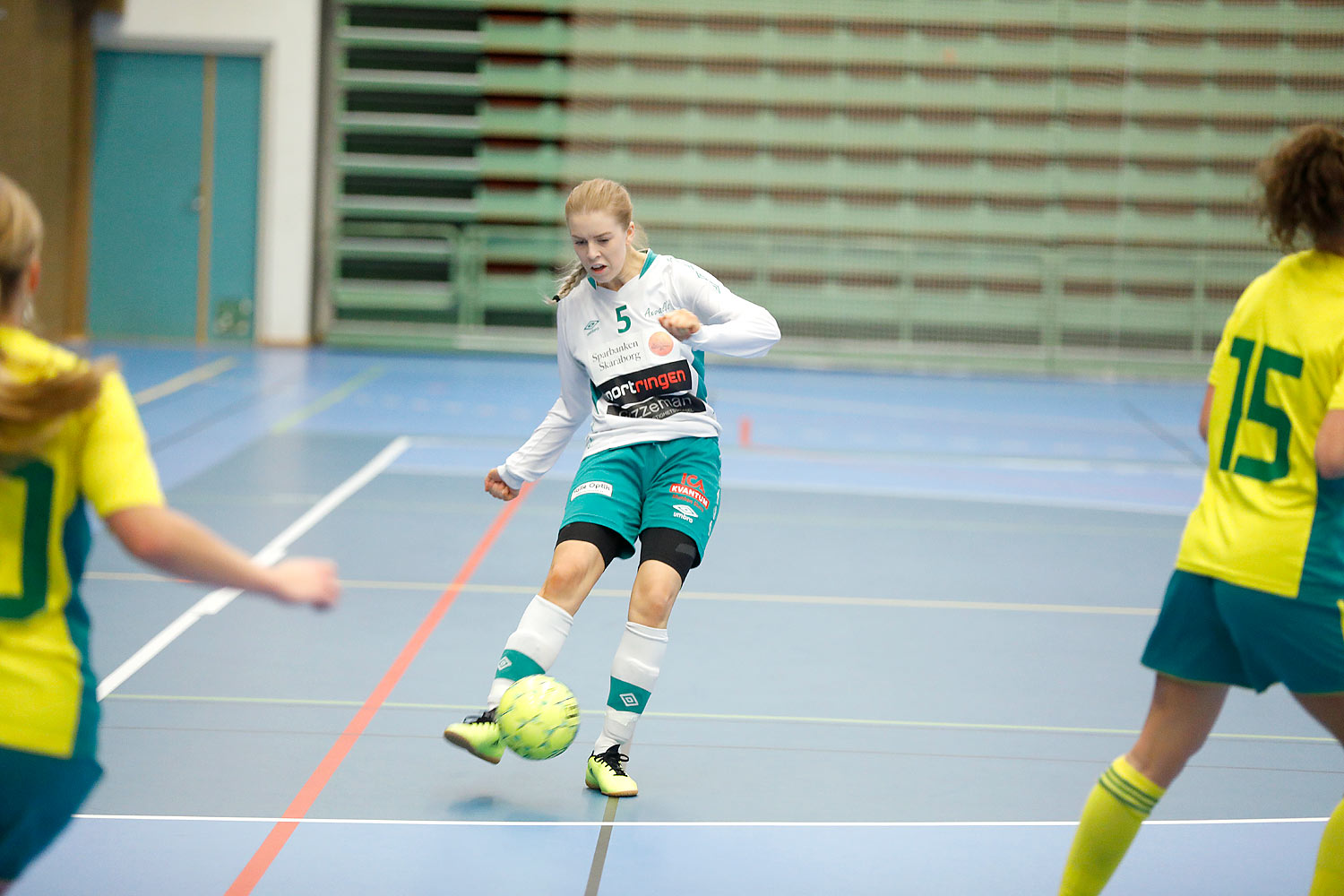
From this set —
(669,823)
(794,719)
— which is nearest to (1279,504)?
(669,823)

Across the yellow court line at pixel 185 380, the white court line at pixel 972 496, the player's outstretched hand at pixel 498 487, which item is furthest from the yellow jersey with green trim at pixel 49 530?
the yellow court line at pixel 185 380

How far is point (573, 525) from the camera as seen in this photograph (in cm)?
365

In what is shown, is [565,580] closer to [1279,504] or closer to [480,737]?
[480,737]

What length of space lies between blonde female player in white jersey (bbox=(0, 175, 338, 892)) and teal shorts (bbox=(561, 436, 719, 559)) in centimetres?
182

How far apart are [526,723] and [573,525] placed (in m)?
0.54

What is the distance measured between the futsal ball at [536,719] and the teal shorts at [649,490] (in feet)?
1.49

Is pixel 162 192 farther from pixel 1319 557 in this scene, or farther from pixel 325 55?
pixel 1319 557

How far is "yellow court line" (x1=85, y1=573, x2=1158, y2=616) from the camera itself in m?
5.87

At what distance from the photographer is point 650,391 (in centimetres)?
372

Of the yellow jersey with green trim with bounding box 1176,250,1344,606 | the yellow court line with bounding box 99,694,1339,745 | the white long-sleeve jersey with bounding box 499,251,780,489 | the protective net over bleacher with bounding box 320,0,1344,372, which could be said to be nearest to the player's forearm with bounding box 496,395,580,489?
the white long-sleeve jersey with bounding box 499,251,780,489

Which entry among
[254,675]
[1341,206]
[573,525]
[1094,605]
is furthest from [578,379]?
[1094,605]

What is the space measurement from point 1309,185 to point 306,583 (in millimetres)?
1788

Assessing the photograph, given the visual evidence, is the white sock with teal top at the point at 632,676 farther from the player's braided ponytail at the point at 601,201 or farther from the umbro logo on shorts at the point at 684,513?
the player's braided ponytail at the point at 601,201

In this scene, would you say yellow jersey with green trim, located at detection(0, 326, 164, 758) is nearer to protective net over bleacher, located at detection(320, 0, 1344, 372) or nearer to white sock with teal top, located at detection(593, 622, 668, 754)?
white sock with teal top, located at detection(593, 622, 668, 754)
